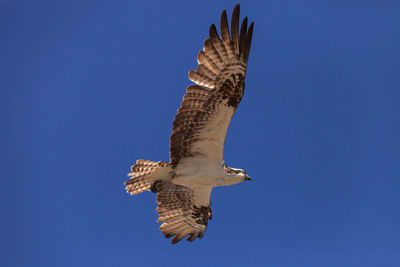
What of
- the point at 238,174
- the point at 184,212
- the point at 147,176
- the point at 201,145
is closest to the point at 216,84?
the point at 201,145

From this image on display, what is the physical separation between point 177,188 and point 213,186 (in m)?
0.79

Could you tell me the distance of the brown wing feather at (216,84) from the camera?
8031 mm

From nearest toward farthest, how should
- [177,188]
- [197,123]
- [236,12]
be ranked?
[236,12] < [197,123] < [177,188]

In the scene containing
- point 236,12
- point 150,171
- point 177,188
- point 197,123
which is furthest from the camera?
point 177,188

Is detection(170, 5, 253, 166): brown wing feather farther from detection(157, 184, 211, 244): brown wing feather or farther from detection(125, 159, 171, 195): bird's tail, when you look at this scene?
detection(157, 184, 211, 244): brown wing feather

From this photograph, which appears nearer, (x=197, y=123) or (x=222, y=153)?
(x=197, y=123)

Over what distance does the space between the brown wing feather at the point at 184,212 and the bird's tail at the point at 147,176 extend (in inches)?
22.3

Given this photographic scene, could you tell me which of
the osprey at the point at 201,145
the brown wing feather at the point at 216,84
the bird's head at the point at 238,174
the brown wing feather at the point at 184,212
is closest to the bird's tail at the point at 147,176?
the osprey at the point at 201,145

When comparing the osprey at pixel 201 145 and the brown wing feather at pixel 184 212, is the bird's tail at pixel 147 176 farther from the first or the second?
the brown wing feather at pixel 184 212

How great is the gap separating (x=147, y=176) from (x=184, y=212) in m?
1.39

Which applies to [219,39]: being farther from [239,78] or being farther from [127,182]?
[127,182]

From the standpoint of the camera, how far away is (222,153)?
8828 mm

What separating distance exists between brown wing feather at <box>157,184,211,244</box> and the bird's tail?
1.86ft

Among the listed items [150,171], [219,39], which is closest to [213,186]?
[150,171]
